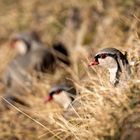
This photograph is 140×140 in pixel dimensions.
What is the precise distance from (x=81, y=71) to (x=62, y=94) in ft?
3.28

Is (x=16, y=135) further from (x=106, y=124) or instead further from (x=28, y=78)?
(x=106, y=124)

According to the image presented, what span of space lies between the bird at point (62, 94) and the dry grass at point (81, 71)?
95 mm

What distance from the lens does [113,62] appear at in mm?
6422

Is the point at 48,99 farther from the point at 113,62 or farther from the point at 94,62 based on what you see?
the point at 113,62

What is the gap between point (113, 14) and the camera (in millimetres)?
10672

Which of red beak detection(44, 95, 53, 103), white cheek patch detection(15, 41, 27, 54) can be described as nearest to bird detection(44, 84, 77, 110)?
red beak detection(44, 95, 53, 103)

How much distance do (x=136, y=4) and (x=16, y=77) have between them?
264 centimetres

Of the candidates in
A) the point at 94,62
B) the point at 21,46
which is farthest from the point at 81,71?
the point at 21,46

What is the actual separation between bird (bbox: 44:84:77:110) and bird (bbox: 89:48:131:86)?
3.73ft

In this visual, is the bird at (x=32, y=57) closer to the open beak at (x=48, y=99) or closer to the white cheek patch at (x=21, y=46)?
the white cheek patch at (x=21, y=46)

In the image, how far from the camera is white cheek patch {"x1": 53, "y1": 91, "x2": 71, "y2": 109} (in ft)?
25.8

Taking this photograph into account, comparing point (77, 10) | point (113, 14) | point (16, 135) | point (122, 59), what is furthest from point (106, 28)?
point (122, 59)

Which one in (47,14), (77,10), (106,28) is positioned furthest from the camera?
(47,14)

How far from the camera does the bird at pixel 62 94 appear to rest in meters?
7.87
